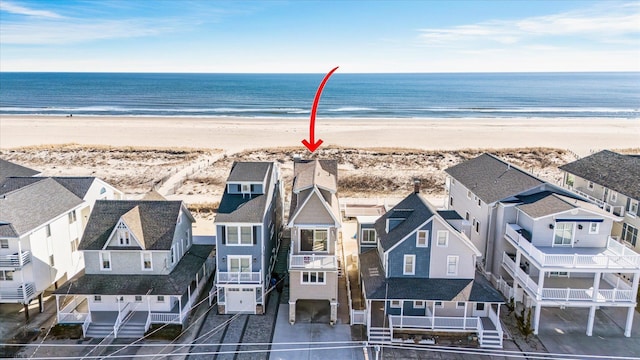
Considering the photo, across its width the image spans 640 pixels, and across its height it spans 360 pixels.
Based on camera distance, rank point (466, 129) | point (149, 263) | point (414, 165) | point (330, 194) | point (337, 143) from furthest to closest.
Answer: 1. point (466, 129)
2. point (337, 143)
3. point (414, 165)
4. point (330, 194)
5. point (149, 263)

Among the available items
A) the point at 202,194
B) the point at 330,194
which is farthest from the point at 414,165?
the point at 330,194

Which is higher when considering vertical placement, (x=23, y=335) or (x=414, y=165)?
(x=414, y=165)

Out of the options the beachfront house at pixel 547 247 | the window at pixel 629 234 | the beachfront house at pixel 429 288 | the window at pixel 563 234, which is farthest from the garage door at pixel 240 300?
the window at pixel 629 234

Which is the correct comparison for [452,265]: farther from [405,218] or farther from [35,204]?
[35,204]

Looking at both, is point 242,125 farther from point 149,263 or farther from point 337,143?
point 149,263

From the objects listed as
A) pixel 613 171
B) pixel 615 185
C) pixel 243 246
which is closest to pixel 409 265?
pixel 243 246

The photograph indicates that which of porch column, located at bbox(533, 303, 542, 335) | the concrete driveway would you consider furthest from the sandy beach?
porch column, located at bbox(533, 303, 542, 335)

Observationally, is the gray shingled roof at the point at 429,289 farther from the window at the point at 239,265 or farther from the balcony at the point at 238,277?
the window at the point at 239,265

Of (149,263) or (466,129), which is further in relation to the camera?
(466,129)
